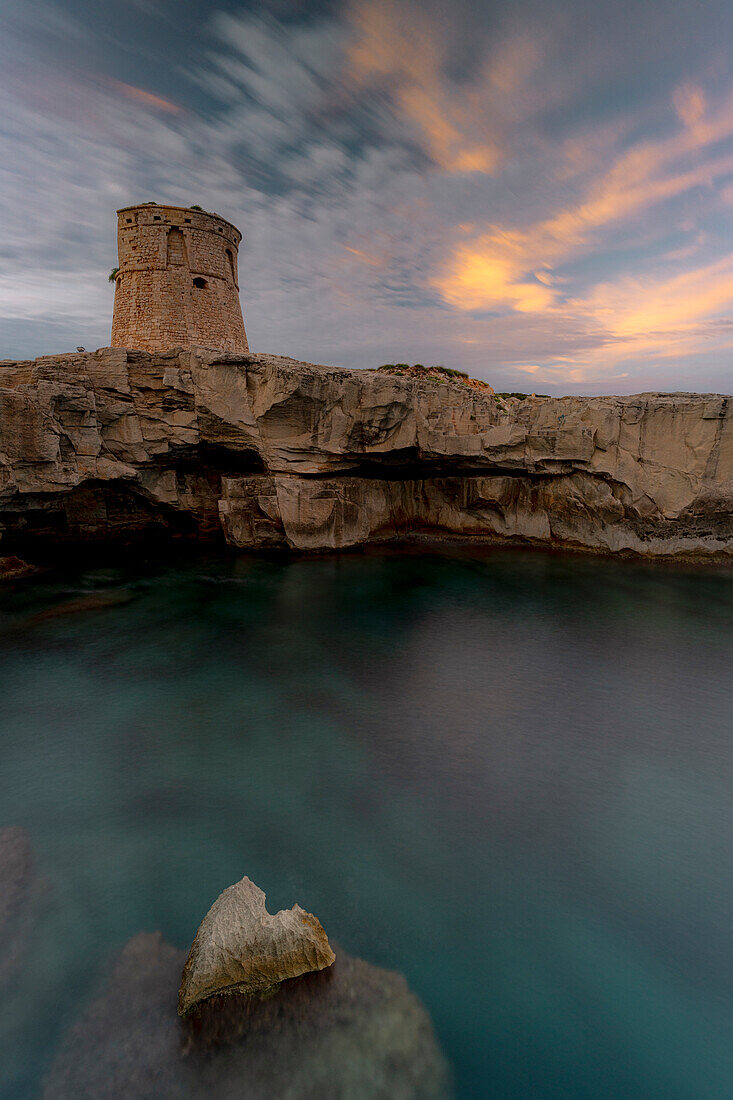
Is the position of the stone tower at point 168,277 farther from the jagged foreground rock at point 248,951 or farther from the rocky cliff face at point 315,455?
the jagged foreground rock at point 248,951

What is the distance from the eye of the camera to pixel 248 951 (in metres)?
5.05

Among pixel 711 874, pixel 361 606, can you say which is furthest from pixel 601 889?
pixel 361 606

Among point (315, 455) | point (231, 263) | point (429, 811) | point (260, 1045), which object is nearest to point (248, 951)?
point (260, 1045)

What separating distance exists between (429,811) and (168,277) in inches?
1042

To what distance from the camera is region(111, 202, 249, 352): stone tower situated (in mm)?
24047

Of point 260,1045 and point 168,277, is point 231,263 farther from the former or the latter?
point 260,1045

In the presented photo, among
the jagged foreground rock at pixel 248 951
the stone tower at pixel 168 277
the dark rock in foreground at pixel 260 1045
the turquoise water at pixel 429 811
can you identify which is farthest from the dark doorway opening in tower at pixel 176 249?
the dark rock in foreground at pixel 260 1045

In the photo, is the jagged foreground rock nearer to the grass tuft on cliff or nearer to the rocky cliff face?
the rocky cliff face

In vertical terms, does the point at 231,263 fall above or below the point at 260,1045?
above

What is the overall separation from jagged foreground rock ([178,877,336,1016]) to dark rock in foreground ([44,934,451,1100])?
144 mm

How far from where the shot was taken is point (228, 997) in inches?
200

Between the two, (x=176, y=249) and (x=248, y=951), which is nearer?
(x=248, y=951)

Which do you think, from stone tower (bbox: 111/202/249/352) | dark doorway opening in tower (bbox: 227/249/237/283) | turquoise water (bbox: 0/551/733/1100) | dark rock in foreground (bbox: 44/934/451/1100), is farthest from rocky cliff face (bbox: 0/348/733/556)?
dark rock in foreground (bbox: 44/934/451/1100)

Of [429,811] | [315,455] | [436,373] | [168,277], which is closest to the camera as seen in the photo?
[429,811]
